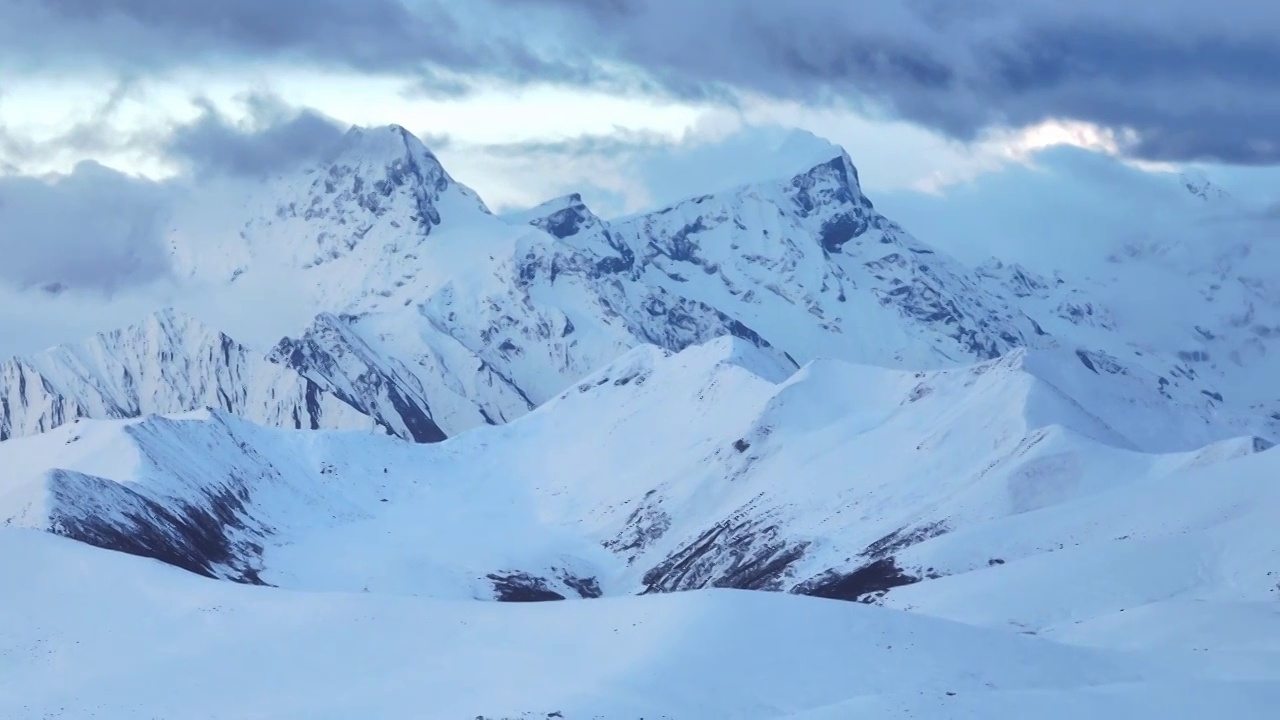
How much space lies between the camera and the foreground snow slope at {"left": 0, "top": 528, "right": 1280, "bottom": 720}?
67.1 m

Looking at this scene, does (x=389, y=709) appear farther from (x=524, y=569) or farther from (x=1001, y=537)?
(x=524, y=569)

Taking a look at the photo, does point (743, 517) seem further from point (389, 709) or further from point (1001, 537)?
point (389, 709)

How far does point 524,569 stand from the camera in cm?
19550

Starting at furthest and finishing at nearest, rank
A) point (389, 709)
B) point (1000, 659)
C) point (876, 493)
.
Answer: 1. point (876, 493)
2. point (1000, 659)
3. point (389, 709)

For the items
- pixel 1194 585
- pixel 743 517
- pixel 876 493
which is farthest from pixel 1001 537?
pixel 743 517

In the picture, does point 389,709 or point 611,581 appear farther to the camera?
point 611,581

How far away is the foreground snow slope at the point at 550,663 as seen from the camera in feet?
220

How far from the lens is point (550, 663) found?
7356 cm

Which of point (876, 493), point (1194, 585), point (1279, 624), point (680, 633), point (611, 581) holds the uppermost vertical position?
point (680, 633)

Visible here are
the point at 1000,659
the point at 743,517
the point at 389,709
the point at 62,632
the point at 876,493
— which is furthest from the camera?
the point at 743,517

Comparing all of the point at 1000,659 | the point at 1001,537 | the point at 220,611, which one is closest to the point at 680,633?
the point at 1000,659

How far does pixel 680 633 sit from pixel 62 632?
91.1ft

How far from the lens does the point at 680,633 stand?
7500 centimetres

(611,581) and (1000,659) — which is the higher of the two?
(1000,659)
